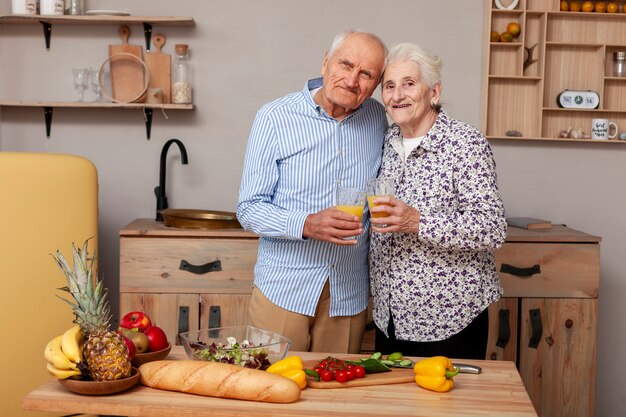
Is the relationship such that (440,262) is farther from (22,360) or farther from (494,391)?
(22,360)

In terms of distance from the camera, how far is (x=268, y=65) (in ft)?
12.0

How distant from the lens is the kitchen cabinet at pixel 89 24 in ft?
11.3

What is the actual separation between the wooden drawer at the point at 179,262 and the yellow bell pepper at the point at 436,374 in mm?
1493

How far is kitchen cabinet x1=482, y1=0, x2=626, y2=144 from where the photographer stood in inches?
142

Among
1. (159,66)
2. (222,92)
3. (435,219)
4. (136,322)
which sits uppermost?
(159,66)

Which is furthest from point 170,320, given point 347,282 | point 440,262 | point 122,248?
point 440,262

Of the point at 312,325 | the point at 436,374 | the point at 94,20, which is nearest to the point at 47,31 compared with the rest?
the point at 94,20

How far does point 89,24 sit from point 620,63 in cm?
243

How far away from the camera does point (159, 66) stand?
3607mm


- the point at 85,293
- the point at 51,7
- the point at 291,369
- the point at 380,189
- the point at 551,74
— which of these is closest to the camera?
the point at 85,293

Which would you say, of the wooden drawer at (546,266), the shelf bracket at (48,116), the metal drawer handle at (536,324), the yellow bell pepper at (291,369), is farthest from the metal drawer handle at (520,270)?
the shelf bracket at (48,116)

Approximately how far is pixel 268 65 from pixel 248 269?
101 centimetres

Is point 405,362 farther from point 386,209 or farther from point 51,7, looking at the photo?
point 51,7

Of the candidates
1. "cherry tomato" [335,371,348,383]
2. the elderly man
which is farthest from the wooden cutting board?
the elderly man
